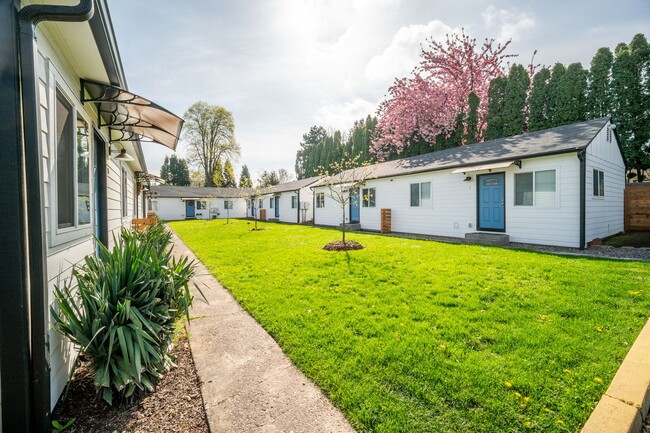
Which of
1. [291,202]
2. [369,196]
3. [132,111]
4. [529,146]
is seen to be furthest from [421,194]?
[291,202]

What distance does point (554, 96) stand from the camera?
1522 centimetres

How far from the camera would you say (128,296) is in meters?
2.56

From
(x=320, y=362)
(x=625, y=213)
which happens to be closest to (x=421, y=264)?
(x=320, y=362)

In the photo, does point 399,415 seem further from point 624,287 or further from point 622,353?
point 624,287

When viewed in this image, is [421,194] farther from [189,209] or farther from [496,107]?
[189,209]

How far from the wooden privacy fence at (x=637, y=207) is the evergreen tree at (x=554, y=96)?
16.3ft

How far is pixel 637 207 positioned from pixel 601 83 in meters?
6.38

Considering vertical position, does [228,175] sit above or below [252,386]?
above

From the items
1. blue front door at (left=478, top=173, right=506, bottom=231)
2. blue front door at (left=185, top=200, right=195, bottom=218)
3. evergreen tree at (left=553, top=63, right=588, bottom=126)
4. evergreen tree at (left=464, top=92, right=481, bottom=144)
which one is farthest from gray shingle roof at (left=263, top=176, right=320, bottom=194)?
evergreen tree at (left=553, top=63, right=588, bottom=126)

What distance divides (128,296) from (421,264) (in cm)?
563

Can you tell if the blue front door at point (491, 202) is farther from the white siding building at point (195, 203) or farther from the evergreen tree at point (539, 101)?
the white siding building at point (195, 203)

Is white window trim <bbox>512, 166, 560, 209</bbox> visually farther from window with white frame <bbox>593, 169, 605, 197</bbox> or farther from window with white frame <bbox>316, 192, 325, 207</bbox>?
window with white frame <bbox>316, 192, 325, 207</bbox>

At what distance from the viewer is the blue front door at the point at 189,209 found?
34188 millimetres

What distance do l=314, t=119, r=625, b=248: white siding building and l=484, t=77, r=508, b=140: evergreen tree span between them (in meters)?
5.34
